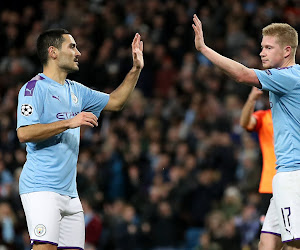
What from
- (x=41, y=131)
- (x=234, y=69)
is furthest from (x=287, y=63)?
(x=41, y=131)

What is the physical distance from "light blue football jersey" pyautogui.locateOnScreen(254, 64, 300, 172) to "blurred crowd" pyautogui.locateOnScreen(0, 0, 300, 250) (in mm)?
4300

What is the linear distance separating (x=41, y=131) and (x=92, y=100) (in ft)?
3.13

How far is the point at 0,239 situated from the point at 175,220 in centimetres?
301

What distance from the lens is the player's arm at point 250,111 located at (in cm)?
739

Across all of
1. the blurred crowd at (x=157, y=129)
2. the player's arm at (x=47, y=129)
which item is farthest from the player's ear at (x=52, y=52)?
the blurred crowd at (x=157, y=129)

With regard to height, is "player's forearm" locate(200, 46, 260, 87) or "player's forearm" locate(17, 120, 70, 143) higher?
"player's forearm" locate(200, 46, 260, 87)

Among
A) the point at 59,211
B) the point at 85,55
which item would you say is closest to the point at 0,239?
the point at 85,55

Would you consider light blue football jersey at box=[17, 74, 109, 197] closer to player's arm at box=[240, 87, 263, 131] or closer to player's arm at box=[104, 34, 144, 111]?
player's arm at box=[104, 34, 144, 111]

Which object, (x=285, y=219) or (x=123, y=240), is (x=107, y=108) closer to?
(x=285, y=219)

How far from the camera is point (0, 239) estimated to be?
1153 cm

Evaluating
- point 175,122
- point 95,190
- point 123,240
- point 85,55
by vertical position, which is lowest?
point 123,240

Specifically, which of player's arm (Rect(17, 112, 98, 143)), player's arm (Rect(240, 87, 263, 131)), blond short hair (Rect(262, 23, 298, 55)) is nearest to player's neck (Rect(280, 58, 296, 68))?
blond short hair (Rect(262, 23, 298, 55))

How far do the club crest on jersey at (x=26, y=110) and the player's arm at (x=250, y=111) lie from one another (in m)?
2.66

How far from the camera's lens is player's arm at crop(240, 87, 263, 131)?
7390 millimetres
